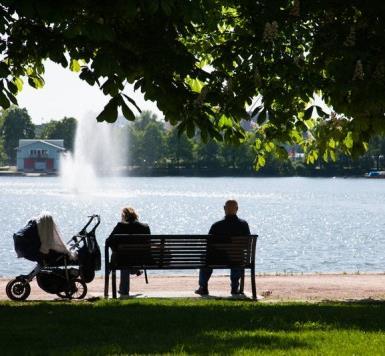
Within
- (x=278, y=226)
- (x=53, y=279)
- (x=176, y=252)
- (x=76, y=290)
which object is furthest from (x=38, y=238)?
(x=278, y=226)

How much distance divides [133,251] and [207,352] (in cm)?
535

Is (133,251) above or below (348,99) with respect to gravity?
below

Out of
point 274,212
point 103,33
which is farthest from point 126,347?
point 274,212

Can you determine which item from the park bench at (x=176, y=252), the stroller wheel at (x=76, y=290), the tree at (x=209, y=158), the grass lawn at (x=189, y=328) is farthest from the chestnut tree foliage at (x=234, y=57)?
the tree at (x=209, y=158)

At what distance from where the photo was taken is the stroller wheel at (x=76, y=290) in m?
12.9

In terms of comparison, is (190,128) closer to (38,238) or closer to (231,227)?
(38,238)

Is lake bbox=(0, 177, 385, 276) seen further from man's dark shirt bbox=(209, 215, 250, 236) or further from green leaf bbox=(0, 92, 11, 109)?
green leaf bbox=(0, 92, 11, 109)

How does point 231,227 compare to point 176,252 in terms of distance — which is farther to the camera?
point 231,227

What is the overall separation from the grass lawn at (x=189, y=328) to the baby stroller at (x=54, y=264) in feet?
4.05

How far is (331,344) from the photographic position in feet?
25.6

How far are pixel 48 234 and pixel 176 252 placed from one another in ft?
5.16

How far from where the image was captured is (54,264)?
42.4 feet

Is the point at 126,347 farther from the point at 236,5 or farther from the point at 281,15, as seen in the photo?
the point at 236,5

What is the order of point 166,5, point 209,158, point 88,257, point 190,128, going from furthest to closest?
point 209,158
point 88,257
point 190,128
point 166,5
